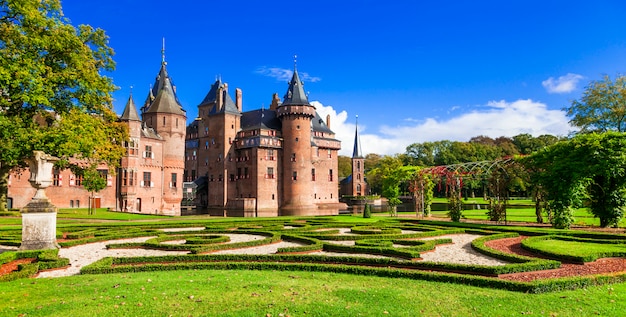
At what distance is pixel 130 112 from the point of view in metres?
43.1

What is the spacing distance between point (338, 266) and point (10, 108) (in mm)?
22629

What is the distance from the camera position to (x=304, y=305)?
255 inches

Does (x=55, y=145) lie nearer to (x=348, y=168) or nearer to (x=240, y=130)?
(x=240, y=130)

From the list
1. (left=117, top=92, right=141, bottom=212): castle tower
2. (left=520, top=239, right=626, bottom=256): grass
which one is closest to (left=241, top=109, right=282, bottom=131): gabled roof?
(left=117, top=92, right=141, bottom=212): castle tower

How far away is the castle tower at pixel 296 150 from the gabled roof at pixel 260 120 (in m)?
2.08

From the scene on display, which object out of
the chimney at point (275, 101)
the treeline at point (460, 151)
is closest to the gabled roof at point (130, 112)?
the chimney at point (275, 101)

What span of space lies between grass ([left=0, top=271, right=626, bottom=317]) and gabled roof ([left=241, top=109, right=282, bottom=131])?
42864mm

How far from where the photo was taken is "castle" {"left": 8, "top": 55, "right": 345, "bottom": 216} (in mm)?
44188

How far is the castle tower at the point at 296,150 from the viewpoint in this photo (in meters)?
49.8

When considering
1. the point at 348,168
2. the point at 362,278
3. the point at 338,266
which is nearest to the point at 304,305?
the point at 362,278

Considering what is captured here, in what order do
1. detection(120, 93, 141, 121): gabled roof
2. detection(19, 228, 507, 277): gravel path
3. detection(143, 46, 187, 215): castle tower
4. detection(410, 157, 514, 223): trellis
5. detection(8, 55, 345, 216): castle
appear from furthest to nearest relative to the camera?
1. detection(143, 46, 187, 215): castle tower
2. detection(8, 55, 345, 216): castle
3. detection(120, 93, 141, 121): gabled roof
4. detection(410, 157, 514, 223): trellis
5. detection(19, 228, 507, 277): gravel path

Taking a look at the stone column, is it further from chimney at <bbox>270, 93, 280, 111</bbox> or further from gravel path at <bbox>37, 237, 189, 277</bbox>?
chimney at <bbox>270, 93, 280, 111</bbox>

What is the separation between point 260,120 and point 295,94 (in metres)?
5.48

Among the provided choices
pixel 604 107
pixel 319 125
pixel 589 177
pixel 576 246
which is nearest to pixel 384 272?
pixel 576 246
